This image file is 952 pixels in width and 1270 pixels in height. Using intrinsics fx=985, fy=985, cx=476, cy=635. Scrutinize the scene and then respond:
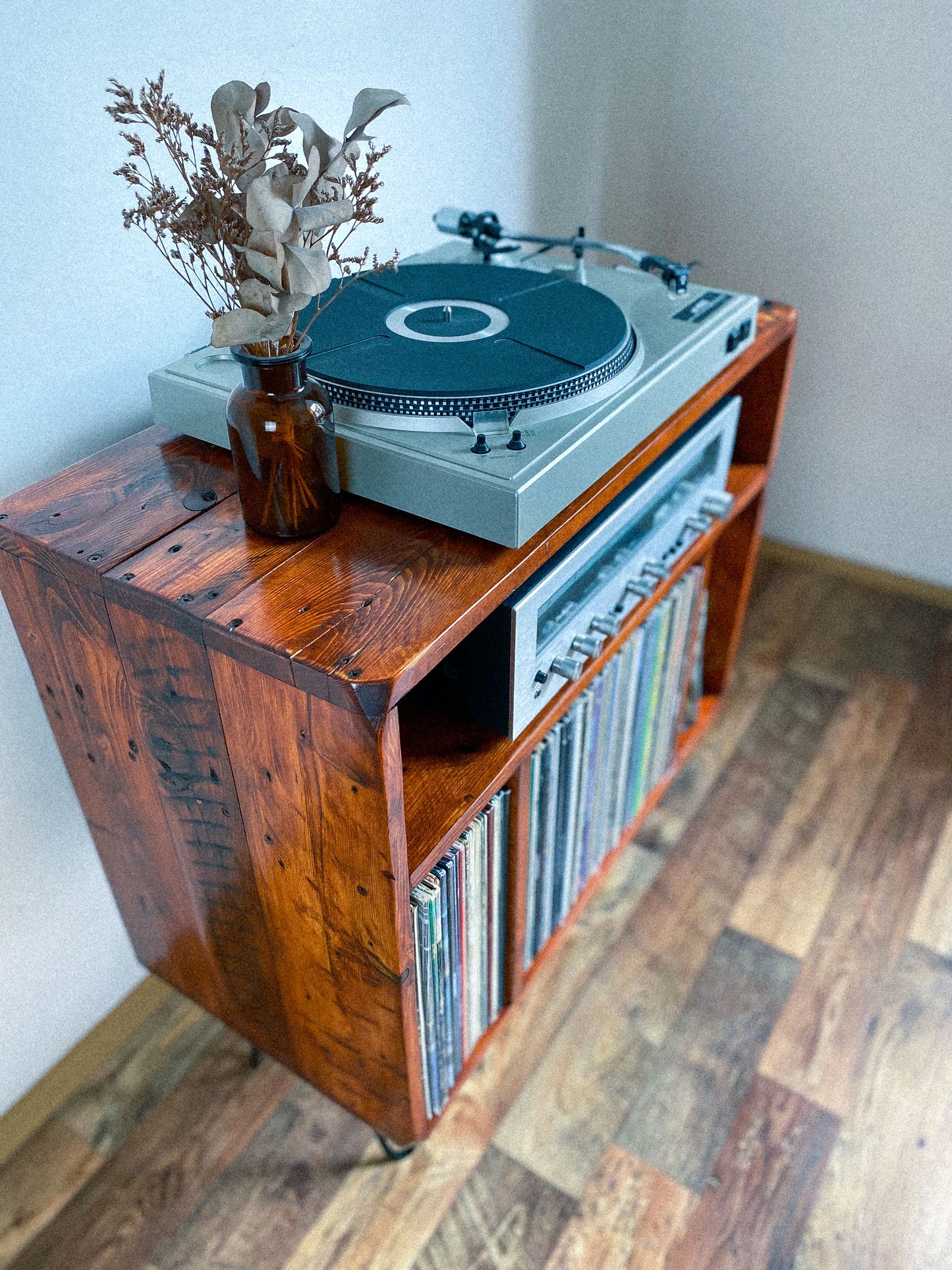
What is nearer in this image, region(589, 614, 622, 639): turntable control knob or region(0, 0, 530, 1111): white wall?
region(0, 0, 530, 1111): white wall

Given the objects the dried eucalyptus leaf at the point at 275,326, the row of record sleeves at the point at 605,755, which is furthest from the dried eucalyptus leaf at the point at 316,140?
the row of record sleeves at the point at 605,755

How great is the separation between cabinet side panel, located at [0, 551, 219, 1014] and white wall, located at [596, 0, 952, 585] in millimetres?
1393

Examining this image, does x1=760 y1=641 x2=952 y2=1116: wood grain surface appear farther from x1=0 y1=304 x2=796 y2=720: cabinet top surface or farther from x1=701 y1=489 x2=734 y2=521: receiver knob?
x1=0 y1=304 x2=796 y2=720: cabinet top surface

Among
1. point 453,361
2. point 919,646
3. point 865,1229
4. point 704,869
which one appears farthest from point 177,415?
point 919,646

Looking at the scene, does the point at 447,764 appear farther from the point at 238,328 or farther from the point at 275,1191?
the point at 275,1191

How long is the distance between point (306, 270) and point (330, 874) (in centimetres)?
49

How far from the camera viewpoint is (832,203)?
176cm

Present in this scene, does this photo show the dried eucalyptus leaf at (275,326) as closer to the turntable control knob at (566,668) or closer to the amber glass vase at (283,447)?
the amber glass vase at (283,447)

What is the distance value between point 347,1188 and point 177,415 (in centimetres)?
92

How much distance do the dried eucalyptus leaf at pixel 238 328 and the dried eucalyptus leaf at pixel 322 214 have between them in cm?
7

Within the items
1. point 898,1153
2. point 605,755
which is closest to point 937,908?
point 898,1153

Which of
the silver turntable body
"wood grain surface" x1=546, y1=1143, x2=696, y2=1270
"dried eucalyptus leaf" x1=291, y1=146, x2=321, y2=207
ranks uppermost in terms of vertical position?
"dried eucalyptus leaf" x1=291, y1=146, x2=321, y2=207

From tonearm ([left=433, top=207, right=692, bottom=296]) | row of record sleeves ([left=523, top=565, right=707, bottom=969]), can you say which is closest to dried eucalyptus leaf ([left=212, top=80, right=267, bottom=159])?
Answer: tonearm ([left=433, top=207, right=692, bottom=296])

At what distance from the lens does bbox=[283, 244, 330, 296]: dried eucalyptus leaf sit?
2.19 feet
